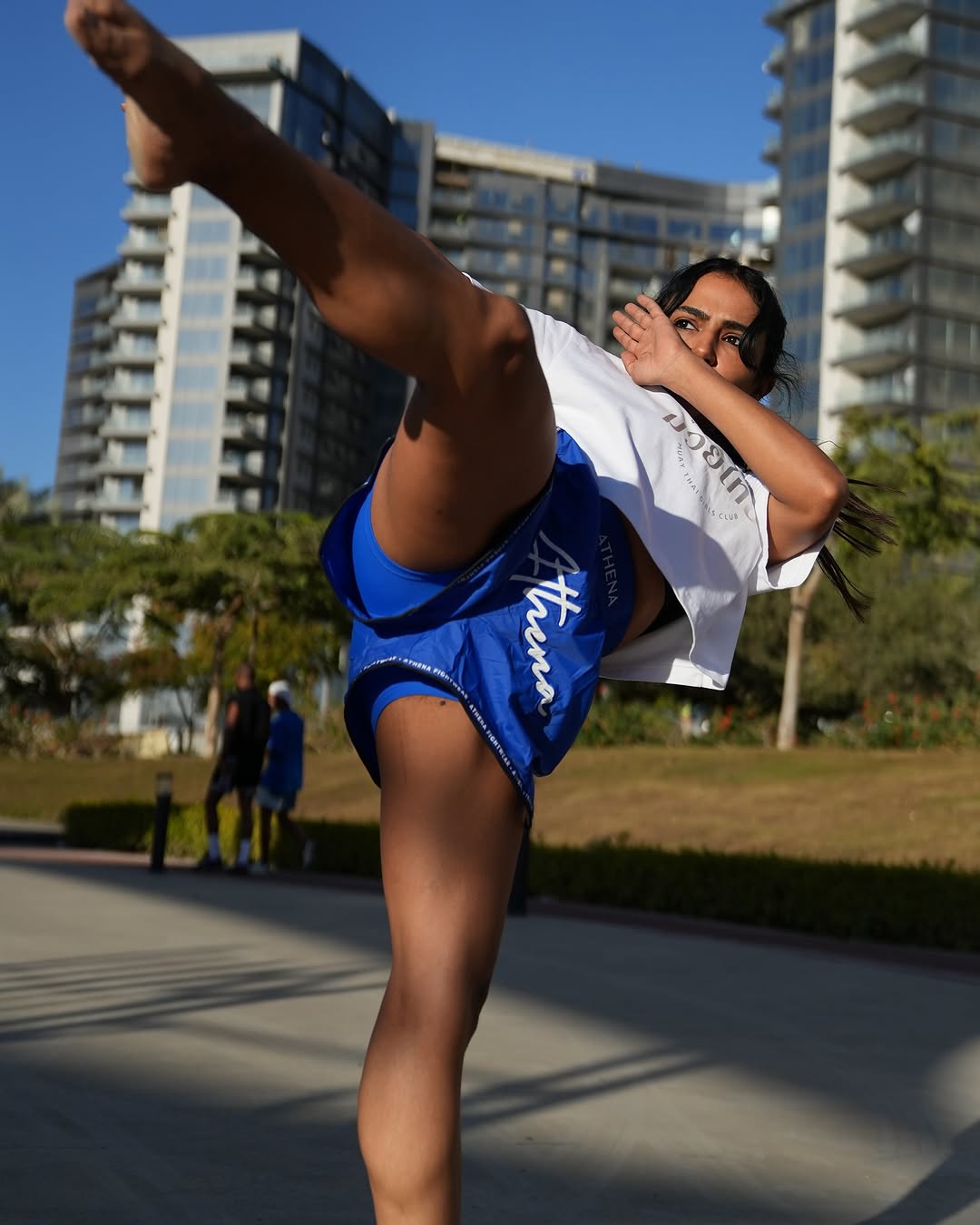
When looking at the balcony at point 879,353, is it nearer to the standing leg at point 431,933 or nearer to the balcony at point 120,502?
the balcony at point 120,502

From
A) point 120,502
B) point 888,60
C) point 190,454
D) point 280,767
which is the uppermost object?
point 888,60

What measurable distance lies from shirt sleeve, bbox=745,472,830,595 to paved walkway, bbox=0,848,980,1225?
1445 millimetres

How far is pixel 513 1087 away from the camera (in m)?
3.97

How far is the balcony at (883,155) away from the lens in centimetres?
6681

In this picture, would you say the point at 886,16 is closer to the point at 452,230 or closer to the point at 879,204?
the point at 879,204

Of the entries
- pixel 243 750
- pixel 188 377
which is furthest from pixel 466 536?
pixel 188 377

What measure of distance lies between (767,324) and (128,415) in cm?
8462

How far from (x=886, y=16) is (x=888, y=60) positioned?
2325mm

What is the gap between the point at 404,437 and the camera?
1.47m

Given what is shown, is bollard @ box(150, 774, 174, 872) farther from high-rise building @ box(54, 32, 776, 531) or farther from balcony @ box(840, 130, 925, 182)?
high-rise building @ box(54, 32, 776, 531)

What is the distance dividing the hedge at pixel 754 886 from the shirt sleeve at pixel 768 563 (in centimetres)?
847

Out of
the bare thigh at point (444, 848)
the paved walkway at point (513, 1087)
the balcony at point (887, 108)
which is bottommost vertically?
the paved walkway at point (513, 1087)

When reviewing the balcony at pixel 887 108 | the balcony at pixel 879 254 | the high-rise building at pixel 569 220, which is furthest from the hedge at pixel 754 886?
the high-rise building at pixel 569 220

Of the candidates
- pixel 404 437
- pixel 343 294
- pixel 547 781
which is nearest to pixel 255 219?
pixel 343 294
